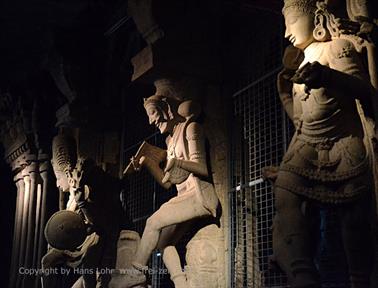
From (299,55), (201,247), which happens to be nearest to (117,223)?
(201,247)

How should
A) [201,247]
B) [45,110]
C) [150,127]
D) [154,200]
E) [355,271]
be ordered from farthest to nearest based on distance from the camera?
1. [45,110]
2. [150,127]
3. [154,200]
4. [201,247]
5. [355,271]

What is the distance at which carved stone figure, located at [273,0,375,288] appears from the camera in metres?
3.39

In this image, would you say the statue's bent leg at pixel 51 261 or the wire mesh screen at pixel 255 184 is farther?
the statue's bent leg at pixel 51 261

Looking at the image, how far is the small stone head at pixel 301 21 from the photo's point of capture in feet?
12.6

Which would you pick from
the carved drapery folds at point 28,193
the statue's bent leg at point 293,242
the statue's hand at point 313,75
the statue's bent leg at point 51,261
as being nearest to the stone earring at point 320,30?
the statue's hand at point 313,75

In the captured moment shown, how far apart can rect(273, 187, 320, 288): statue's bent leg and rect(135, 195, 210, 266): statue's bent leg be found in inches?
51.7

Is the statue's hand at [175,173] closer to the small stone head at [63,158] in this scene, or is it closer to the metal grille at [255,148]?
the metal grille at [255,148]

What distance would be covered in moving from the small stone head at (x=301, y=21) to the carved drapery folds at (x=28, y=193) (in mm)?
4989

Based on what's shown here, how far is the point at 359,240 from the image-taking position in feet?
11.1

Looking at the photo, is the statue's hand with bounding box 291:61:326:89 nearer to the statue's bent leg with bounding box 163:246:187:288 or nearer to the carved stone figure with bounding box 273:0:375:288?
the carved stone figure with bounding box 273:0:375:288

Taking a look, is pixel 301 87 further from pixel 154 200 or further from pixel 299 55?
pixel 154 200

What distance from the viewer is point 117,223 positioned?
260 inches

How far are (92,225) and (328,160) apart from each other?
3.32 m

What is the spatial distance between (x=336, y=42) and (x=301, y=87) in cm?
33
